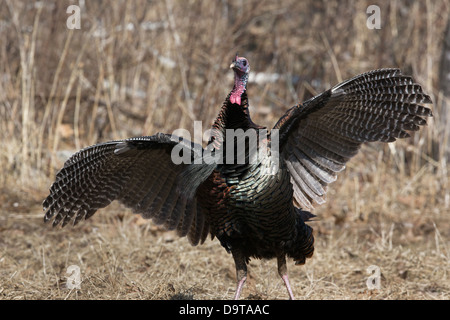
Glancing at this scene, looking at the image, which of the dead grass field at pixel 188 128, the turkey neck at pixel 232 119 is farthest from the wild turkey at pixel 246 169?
the dead grass field at pixel 188 128

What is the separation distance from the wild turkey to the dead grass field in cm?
55

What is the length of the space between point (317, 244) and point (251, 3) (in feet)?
11.1

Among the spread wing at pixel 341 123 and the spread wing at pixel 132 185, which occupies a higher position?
the spread wing at pixel 341 123

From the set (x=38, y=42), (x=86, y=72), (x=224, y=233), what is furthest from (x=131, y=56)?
(x=224, y=233)

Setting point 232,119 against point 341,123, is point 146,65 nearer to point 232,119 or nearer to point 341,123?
point 341,123

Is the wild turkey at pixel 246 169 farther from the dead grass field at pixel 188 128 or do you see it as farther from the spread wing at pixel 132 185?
the dead grass field at pixel 188 128

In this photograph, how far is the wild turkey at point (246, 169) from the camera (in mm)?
3561

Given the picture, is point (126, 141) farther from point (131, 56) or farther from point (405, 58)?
point (405, 58)

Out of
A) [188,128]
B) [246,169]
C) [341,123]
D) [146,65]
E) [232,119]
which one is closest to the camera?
[246,169]

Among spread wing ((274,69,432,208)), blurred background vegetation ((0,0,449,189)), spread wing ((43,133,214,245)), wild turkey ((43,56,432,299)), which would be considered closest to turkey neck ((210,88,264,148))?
wild turkey ((43,56,432,299))

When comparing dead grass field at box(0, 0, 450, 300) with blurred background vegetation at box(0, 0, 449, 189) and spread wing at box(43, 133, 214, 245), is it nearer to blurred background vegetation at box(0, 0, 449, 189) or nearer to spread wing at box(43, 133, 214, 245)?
blurred background vegetation at box(0, 0, 449, 189)

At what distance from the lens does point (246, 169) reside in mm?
3498

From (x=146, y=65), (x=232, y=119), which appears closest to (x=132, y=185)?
(x=232, y=119)

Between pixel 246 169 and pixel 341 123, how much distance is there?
0.90 m
